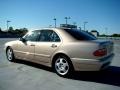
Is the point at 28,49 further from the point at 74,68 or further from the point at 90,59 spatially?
the point at 90,59

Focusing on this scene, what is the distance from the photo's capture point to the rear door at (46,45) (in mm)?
5910

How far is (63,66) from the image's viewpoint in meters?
5.65

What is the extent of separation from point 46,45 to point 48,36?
0.38 metres

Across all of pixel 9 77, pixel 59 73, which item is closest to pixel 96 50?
pixel 59 73

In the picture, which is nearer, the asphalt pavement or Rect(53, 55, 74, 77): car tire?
the asphalt pavement

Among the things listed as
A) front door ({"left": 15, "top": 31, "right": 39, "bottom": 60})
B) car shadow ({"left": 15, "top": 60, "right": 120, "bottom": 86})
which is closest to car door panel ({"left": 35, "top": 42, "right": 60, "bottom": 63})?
front door ({"left": 15, "top": 31, "right": 39, "bottom": 60})

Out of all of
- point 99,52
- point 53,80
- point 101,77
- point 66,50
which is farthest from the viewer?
point 101,77

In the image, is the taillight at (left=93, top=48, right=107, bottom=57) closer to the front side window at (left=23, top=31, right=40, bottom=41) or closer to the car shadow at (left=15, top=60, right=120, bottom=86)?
the car shadow at (left=15, top=60, right=120, bottom=86)

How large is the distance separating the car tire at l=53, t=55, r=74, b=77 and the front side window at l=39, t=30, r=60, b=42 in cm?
62

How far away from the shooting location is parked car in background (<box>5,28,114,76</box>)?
Answer: 16.8 ft

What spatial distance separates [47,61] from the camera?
241 inches

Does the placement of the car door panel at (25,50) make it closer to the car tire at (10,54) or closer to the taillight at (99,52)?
the car tire at (10,54)

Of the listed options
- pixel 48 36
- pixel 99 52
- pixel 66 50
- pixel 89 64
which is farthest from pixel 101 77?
pixel 48 36

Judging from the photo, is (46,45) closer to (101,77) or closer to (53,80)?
(53,80)
